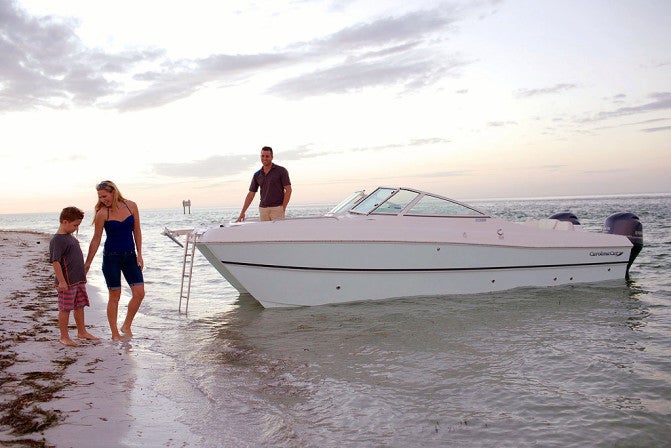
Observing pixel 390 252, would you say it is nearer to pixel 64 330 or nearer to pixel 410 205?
pixel 410 205

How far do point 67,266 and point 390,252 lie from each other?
462cm

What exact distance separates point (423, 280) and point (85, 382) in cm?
551

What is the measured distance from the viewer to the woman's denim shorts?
5.86 m

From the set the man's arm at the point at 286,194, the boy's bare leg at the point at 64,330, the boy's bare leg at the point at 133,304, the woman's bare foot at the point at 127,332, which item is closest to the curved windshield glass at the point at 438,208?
the man's arm at the point at 286,194

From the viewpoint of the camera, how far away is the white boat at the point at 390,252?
8016 mm

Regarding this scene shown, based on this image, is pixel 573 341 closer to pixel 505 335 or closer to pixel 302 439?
pixel 505 335

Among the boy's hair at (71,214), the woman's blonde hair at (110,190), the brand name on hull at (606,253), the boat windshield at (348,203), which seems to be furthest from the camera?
the brand name on hull at (606,253)

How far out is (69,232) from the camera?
5.62 metres

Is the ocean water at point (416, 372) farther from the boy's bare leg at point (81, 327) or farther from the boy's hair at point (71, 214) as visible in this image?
the boy's hair at point (71, 214)

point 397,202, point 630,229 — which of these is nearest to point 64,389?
point 397,202

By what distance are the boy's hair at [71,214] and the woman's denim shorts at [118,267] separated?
54 centimetres

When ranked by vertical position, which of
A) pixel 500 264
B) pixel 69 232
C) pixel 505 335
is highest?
pixel 69 232

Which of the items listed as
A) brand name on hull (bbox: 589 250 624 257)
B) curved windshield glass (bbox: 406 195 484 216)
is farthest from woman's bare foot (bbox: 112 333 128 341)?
brand name on hull (bbox: 589 250 624 257)

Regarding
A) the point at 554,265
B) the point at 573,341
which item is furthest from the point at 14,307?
the point at 554,265
